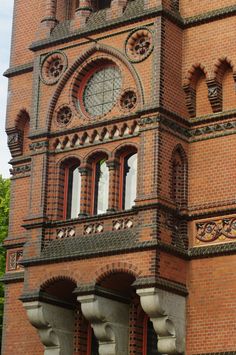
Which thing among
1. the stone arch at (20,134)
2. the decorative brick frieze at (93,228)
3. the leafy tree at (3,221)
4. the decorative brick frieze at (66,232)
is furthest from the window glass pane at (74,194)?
the leafy tree at (3,221)

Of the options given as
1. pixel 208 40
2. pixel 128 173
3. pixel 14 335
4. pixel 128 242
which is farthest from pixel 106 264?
pixel 208 40

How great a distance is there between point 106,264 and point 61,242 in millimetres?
1823

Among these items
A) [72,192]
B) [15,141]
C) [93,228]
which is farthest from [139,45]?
[15,141]

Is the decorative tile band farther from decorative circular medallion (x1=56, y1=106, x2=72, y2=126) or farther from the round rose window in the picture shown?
the round rose window

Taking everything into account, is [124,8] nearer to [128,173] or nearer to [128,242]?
[128,173]

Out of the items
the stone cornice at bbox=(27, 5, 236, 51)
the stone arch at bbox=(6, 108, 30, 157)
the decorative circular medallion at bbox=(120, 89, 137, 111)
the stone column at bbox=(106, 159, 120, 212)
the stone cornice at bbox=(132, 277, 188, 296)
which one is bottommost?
the stone cornice at bbox=(132, 277, 188, 296)

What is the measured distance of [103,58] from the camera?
2758cm

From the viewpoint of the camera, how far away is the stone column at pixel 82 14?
28.3 m

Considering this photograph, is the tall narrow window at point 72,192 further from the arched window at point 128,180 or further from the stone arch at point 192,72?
the stone arch at point 192,72

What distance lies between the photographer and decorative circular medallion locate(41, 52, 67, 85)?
28203 millimetres

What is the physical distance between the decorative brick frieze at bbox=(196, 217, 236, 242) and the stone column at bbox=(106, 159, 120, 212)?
2.18 m

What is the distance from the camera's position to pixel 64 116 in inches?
1101

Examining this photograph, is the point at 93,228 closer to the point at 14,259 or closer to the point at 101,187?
the point at 101,187

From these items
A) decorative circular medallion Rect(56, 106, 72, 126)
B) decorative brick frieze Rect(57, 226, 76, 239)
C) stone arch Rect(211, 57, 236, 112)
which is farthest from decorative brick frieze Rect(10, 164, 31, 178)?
stone arch Rect(211, 57, 236, 112)
